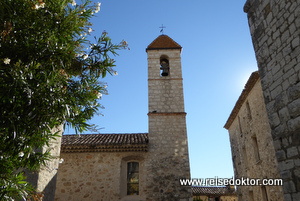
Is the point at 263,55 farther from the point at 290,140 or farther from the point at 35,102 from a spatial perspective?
the point at 35,102

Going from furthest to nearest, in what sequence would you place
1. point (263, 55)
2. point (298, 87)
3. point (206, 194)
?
point (206, 194) < point (263, 55) < point (298, 87)

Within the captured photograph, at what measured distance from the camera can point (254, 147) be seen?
491 inches

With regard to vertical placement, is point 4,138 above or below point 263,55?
below

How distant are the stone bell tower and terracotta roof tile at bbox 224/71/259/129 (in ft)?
10.7

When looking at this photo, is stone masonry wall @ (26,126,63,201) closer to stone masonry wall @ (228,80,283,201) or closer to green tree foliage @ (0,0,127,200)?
green tree foliage @ (0,0,127,200)

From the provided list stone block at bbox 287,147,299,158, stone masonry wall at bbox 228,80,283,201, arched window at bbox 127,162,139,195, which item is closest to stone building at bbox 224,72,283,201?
stone masonry wall at bbox 228,80,283,201

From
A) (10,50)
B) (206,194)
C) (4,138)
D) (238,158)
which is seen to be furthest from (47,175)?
(206,194)

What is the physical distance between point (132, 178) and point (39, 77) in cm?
821

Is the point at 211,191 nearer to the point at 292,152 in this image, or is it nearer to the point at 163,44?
the point at 163,44

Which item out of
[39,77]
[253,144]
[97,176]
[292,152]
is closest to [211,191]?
[253,144]

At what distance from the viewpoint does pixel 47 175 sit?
740 cm

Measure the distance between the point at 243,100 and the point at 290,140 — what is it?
33.1ft

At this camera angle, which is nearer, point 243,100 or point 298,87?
point 298,87

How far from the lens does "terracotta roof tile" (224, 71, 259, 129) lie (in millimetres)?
11273
